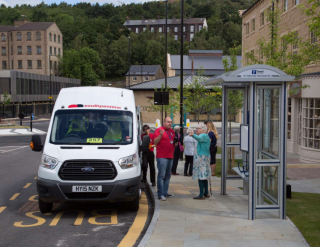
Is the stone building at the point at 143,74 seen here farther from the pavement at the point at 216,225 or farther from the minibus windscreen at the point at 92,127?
the pavement at the point at 216,225

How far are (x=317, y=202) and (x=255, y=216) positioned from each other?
2.55 meters

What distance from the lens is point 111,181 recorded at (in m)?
8.87

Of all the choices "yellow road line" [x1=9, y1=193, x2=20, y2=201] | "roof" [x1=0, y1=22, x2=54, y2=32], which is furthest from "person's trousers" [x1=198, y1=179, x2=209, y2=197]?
"roof" [x1=0, y1=22, x2=54, y2=32]

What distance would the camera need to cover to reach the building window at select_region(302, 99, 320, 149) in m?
20.1

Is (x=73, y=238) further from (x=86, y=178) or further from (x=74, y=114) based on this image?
(x=74, y=114)

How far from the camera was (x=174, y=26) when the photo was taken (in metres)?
174

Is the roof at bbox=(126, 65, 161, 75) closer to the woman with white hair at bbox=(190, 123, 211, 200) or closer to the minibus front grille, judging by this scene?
the woman with white hair at bbox=(190, 123, 211, 200)

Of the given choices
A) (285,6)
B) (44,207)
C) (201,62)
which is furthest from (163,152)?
(201,62)

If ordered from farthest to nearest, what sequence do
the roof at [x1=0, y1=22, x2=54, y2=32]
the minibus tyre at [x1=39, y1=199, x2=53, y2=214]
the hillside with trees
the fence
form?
the hillside with trees < the roof at [x1=0, y1=22, x2=54, y2=32] < the fence < the minibus tyre at [x1=39, y1=199, x2=53, y2=214]

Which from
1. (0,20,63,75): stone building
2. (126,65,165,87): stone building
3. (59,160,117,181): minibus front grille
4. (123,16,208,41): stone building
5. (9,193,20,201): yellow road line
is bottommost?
(9,193,20,201): yellow road line

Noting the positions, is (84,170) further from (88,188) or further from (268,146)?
(268,146)

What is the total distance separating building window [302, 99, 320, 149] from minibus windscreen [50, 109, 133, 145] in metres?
12.7

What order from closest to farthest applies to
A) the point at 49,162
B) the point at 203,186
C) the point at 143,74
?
the point at 49,162
the point at 203,186
the point at 143,74

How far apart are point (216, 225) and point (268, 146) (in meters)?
2.13
